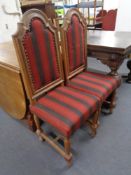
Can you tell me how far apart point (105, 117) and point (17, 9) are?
8.96ft

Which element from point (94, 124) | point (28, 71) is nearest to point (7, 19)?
point (28, 71)

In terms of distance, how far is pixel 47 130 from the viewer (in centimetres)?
169

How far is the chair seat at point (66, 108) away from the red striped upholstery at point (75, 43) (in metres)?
0.37

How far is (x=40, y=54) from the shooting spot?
49.2 inches

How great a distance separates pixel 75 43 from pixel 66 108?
0.73 metres

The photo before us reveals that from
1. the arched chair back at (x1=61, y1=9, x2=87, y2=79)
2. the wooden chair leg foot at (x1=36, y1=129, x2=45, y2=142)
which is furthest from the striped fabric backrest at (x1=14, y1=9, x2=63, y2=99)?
the wooden chair leg foot at (x1=36, y1=129, x2=45, y2=142)

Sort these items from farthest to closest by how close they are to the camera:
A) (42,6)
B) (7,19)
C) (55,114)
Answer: (42,6), (7,19), (55,114)

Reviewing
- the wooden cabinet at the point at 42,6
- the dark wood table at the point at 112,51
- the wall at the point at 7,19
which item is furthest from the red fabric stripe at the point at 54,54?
the wooden cabinet at the point at 42,6

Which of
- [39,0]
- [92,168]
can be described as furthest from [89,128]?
[39,0]

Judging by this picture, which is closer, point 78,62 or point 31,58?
point 31,58

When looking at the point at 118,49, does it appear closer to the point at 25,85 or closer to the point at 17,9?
the point at 25,85

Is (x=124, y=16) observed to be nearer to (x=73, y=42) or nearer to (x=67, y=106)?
(x=73, y=42)

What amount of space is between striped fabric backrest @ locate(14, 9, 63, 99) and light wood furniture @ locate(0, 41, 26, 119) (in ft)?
0.49

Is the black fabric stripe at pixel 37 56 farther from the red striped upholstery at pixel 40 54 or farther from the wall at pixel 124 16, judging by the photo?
the wall at pixel 124 16
